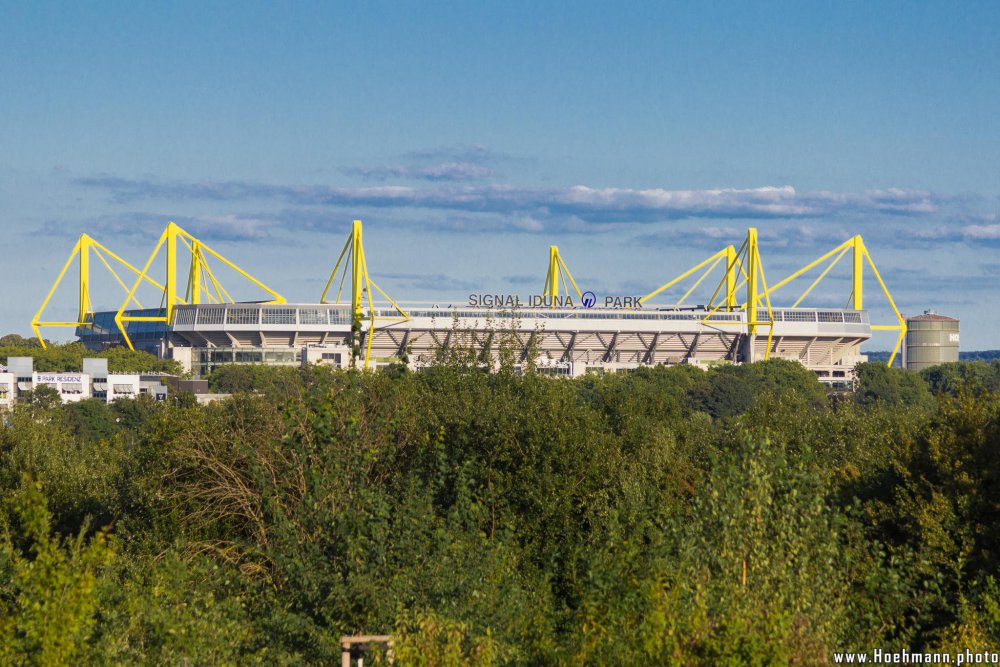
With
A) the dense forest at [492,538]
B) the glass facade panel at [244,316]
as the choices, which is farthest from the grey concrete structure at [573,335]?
the dense forest at [492,538]

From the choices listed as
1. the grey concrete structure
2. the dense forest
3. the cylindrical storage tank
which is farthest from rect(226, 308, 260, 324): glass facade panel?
the dense forest

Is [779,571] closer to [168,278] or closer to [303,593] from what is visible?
[303,593]

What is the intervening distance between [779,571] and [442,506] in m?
7.53

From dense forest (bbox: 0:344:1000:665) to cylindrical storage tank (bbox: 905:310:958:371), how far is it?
490ft

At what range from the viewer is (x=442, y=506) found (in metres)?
19.1

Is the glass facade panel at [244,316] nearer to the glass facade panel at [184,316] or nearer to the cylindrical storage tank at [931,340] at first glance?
the glass facade panel at [184,316]

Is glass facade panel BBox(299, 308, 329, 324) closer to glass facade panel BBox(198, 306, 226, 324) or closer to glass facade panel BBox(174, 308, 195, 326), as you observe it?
glass facade panel BBox(198, 306, 226, 324)

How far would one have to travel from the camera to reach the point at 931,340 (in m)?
169

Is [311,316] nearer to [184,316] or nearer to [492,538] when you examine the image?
[184,316]

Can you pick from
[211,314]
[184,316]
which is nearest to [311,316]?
[211,314]

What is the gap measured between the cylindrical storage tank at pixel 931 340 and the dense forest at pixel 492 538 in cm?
14935

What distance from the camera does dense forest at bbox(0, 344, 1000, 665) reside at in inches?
487

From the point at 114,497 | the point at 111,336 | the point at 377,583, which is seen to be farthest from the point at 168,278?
the point at 377,583

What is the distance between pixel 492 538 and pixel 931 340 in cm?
15991
